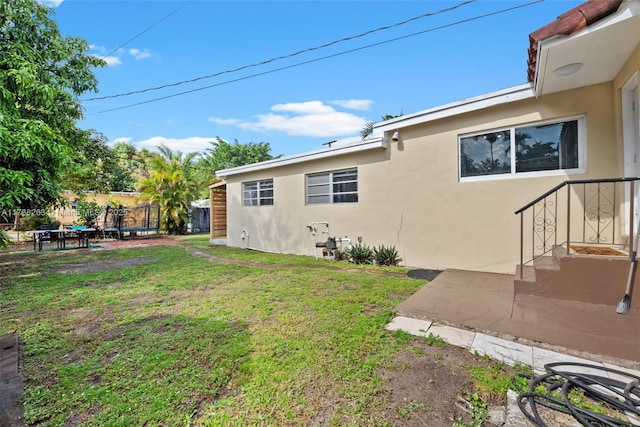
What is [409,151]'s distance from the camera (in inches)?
278

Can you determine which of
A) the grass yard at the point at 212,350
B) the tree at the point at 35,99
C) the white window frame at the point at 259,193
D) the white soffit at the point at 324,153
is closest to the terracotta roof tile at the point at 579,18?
the grass yard at the point at 212,350

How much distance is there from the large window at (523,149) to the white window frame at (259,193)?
22.0 ft

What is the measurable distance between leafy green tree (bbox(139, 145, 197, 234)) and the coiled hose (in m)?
18.3

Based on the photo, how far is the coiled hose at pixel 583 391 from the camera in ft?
6.16

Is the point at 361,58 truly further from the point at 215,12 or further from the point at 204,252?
the point at 204,252

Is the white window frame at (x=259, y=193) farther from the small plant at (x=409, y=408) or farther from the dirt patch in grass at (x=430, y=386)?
the small plant at (x=409, y=408)

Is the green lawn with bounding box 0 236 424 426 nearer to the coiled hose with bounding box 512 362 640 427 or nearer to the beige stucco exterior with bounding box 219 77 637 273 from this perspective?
the coiled hose with bounding box 512 362 640 427

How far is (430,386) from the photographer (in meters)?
2.32

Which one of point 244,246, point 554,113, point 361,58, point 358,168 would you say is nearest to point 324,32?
point 361,58

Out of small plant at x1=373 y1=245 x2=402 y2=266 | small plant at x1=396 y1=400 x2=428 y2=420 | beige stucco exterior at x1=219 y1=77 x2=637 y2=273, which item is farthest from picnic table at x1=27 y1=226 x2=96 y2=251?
small plant at x1=396 y1=400 x2=428 y2=420

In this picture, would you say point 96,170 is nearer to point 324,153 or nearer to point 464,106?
point 324,153

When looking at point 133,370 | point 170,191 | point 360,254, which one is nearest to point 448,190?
point 360,254

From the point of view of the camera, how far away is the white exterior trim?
534 centimetres

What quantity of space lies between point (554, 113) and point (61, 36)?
10.5m
